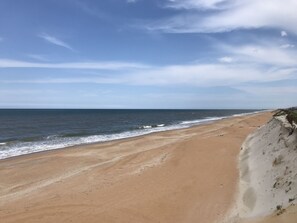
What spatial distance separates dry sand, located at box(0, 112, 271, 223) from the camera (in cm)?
1260

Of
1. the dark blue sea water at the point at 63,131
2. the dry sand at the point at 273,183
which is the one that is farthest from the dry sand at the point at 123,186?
the dark blue sea water at the point at 63,131

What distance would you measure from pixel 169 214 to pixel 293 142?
6.27 metres

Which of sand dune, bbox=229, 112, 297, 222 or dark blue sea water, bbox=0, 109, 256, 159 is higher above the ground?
sand dune, bbox=229, 112, 297, 222

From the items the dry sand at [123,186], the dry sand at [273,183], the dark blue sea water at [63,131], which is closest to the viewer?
the dry sand at [273,183]

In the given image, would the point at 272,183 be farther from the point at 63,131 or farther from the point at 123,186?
the point at 63,131

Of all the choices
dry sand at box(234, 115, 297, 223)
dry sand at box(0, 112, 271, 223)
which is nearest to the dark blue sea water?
dry sand at box(0, 112, 271, 223)

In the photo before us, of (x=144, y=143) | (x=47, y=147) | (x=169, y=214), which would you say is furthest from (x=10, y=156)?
(x=169, y=214)

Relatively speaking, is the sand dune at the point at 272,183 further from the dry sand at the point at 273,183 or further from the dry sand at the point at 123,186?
the dry sand at the point at 123,186

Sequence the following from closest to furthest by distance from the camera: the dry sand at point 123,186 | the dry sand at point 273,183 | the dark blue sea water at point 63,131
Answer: the dry sand at point 273,183, the dry sand at point 123,186, the dark blue sea water at point 63,131

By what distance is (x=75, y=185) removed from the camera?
16.8m

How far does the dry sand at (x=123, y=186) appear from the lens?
1260 centimetres

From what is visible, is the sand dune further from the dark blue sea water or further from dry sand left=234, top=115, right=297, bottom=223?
the dark blue sea water

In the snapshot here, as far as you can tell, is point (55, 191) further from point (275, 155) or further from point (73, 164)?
point (275, 155)

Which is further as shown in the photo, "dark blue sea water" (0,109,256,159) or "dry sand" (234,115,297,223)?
"dark blue sea water" (0,109,256,159)
